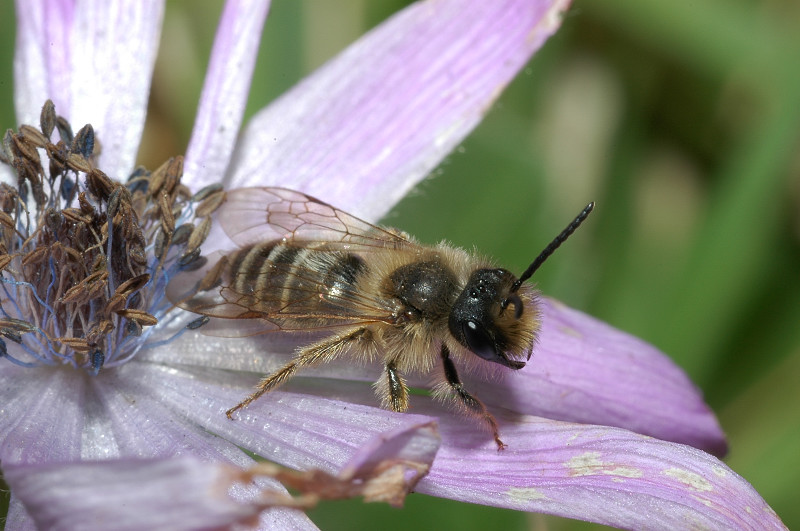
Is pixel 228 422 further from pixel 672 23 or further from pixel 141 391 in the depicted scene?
pixel 672 23

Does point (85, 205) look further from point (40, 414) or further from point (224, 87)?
point (224, 87)

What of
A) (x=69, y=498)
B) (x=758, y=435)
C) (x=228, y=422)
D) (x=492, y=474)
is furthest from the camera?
(x=758, y=435)

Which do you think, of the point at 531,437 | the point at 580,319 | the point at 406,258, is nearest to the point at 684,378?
the point at 580,319

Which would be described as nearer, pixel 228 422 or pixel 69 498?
pixel 69 498

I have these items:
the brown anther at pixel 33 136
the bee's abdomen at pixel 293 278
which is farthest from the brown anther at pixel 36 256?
the bee's abdomen at pixel 293 278

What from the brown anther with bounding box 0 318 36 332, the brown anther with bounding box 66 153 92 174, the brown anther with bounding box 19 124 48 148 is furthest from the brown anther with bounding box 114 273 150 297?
the brown anther with bounding box 19 124 48 148

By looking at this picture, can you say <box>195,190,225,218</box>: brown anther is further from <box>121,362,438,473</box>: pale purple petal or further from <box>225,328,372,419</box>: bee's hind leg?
<box>225,328,372,419</box>: bee's hind leg
